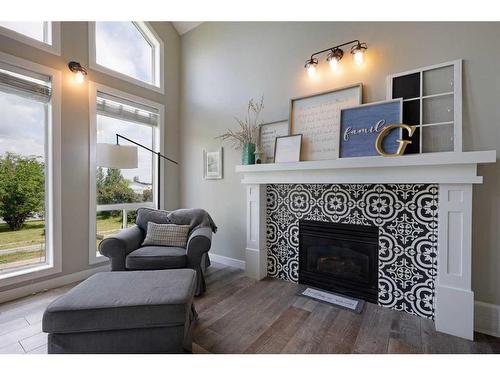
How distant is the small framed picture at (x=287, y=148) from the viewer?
239cm

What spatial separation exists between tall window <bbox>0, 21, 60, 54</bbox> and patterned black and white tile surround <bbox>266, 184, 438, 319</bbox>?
2.96 metres

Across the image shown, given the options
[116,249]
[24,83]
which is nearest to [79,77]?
[24,83]

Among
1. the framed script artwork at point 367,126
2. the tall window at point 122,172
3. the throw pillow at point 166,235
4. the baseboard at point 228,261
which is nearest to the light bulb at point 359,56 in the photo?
the framed script artwork at point 367,126

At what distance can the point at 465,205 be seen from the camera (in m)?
1.61

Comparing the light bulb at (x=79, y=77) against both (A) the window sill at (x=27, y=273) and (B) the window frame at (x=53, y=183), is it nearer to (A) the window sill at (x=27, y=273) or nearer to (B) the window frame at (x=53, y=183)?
(B) the window frame at (x=53, y=183)

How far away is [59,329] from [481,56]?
330cm

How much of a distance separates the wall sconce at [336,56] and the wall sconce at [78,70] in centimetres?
246

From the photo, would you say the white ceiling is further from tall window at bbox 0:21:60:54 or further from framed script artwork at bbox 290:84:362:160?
framed script artwork at bbox 290:84:362:160

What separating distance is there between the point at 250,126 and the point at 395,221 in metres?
1.87

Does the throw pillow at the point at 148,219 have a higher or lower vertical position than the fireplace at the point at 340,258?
higher

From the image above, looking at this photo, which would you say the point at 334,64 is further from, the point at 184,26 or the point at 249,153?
the point at 184,26

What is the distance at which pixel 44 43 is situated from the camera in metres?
2.31

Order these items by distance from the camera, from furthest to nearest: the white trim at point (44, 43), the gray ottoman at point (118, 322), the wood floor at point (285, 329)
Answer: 1. the white trim at point (44, 43)
2. the wood floor at point (285, 329)
3. the gray ottoman at point (118, 322)
